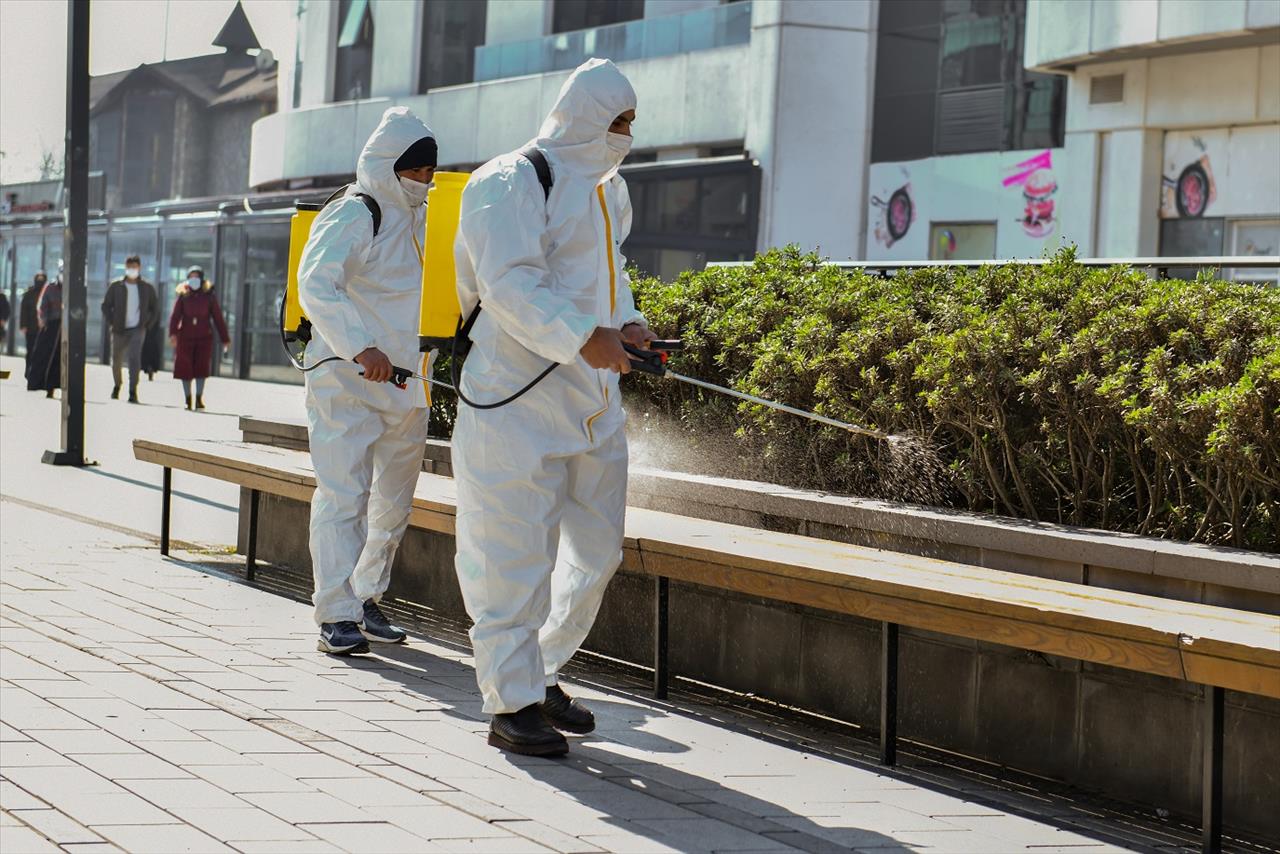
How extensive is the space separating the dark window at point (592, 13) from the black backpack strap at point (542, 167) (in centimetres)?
2532

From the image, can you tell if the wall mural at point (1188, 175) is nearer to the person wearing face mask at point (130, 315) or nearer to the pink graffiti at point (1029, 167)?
the pink graffiti at point (1029, 167)

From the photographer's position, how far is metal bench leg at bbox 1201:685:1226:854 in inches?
177

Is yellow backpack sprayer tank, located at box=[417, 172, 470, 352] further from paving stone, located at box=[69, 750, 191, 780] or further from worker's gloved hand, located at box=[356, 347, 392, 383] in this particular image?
paving stone, located at box=[69, 750, 191, 780]

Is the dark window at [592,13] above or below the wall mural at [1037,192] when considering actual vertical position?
above

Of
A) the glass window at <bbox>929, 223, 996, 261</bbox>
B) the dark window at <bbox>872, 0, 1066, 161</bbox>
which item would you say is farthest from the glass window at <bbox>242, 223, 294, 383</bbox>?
the glass window at <bbox>929, 223, 996, 261</bbox>

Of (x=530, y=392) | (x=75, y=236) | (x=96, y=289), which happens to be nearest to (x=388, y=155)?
(x=530, y=392)

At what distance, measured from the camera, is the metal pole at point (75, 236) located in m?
14.9

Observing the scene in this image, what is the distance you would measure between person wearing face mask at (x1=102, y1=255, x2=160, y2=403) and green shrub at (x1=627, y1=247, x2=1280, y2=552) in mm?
17774

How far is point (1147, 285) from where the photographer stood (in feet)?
20.7

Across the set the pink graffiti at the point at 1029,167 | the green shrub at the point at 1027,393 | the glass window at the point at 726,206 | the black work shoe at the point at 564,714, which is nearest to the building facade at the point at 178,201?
the glass window at the point at 726,206

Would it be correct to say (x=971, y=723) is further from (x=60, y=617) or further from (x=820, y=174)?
(x=820, y=174)

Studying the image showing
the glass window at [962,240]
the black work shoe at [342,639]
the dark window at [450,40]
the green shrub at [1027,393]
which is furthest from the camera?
Answer: the dark window at [450,40]

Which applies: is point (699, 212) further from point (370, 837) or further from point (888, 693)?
point (370, 837)

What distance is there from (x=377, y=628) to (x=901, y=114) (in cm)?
2078
